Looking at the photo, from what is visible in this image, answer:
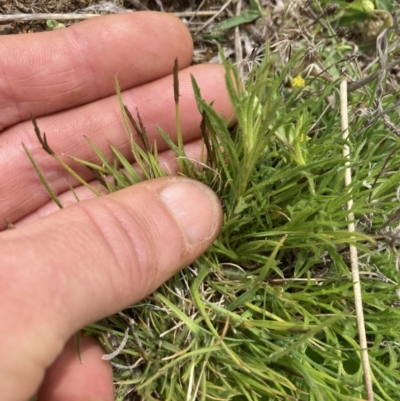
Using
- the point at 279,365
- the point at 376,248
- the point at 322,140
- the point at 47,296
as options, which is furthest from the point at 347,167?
the point at 47,296

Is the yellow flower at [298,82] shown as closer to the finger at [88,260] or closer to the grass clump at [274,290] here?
the grass clump at [274,290]

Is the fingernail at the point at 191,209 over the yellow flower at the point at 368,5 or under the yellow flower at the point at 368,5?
under

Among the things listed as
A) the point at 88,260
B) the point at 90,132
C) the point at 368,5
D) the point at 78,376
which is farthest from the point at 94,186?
the point at 368,5

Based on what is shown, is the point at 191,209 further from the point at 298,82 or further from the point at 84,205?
the point at 298,82

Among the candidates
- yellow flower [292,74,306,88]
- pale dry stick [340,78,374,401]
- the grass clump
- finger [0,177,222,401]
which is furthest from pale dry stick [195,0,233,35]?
finger [0,177,222,401]

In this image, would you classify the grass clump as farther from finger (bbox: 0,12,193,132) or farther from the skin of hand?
finger (bbox: 0,12,193,132)

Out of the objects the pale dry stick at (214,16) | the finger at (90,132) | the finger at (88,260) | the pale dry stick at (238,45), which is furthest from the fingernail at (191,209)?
the pale dry stick at (214,16)

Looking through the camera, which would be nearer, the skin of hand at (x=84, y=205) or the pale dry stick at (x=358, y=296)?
the skin of hand at (x=84, y=205)
